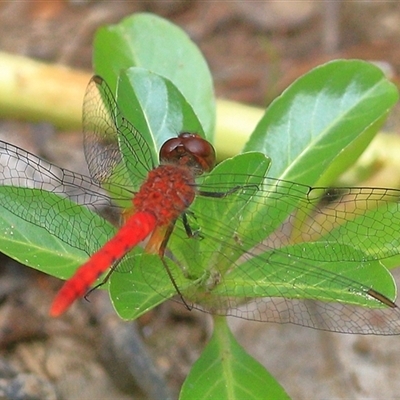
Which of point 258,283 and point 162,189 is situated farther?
point 162,189

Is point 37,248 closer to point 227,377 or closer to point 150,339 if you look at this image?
point 227,377

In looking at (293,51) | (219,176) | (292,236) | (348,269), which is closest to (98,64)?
(219,176)

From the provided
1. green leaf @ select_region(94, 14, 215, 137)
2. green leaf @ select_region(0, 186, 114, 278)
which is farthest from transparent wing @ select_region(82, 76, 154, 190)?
green leaf @ select_region(0, 186, 114, 278)

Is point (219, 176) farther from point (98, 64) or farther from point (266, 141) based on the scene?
point (98, 64)

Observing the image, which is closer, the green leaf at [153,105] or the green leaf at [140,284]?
the green leaf at [140,284]

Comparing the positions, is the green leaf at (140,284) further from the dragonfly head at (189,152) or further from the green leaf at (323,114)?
the green leaf at (323,114)

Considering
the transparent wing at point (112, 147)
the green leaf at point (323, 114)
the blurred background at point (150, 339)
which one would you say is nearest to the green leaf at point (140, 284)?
the transparent wing at point (112, 147)

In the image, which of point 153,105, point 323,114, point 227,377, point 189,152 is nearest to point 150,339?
point 227,377
